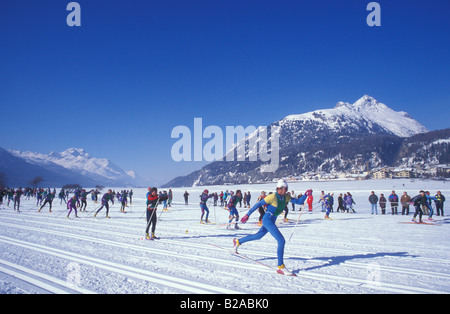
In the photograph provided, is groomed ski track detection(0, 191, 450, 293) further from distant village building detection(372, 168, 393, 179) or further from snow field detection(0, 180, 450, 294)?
distant village building detection(372, 168, 393, 179)

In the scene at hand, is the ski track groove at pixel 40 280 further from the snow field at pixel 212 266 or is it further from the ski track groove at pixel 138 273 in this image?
the ski track groove at pixel 138 273

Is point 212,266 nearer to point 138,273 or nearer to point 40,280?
point 138,273

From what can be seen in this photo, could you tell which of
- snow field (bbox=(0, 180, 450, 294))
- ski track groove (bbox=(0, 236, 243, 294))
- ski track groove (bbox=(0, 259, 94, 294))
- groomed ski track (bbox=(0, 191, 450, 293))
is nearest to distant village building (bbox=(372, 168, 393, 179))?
snow field (bbox=(0, 180, 450, 294))

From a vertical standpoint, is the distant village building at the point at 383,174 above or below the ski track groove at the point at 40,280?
above

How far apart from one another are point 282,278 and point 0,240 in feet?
29.6

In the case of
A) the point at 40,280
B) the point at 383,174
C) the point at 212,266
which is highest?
the point at 383,174

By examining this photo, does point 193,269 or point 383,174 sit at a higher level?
point 383,174

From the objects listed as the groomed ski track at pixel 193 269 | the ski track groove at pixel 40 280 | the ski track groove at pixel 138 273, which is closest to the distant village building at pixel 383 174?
the groomed ski track at pixel 193 269

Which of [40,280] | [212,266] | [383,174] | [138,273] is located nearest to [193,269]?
[212,266]

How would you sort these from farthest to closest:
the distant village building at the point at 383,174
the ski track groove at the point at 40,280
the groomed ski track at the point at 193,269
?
the distant village building at the point at 383,174
the groomed ski track at the point at 193,269
the ski track groove at the point at 40,280

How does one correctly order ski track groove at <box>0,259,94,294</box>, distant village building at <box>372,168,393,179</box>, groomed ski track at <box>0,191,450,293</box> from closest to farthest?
ski track groove at <box>0,259,94,294</box>, groomed ski track at <box>0,191,450,293</box>, distant village building at <box>372,168,393,179</box>

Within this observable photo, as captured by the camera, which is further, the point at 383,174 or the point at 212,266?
the point at 383,174
